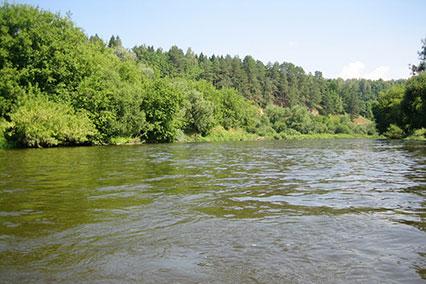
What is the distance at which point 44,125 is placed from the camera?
43062 mm

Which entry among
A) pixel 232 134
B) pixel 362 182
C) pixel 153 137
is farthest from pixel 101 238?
pixel 232 134

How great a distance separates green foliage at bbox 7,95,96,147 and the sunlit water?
98.7 ft

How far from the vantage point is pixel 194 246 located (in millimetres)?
6875

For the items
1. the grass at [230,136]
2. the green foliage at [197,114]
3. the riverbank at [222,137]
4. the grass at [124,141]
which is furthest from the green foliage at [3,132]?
the green foliage at [197,114]

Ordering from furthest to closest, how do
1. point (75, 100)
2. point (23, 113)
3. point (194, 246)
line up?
point (75, 100)
point (23, 113)
point (194, 246)

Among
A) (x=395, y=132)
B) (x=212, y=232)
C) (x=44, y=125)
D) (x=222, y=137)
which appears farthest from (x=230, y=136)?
(x=212, y=232)

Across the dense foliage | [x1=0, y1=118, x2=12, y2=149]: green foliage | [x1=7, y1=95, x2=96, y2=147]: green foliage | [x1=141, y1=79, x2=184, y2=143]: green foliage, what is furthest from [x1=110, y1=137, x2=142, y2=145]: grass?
[x1=0, y1=118, x2=12, y2=149]: green foliage

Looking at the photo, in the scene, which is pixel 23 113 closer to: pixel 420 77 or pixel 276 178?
pixel 276 178

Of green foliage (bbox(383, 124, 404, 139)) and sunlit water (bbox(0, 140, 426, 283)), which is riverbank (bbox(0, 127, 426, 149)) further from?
sunlit water (bbox(0, 140, 426, 283))

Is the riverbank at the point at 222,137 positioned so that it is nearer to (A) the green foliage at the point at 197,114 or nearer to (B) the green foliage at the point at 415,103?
(A) the green foliage at the point at 197,114

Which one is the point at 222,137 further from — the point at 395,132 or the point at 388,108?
the point at 388,108

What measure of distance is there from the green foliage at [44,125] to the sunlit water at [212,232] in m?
30.1

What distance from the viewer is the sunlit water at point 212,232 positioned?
18.4ft

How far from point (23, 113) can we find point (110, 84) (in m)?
18.8
